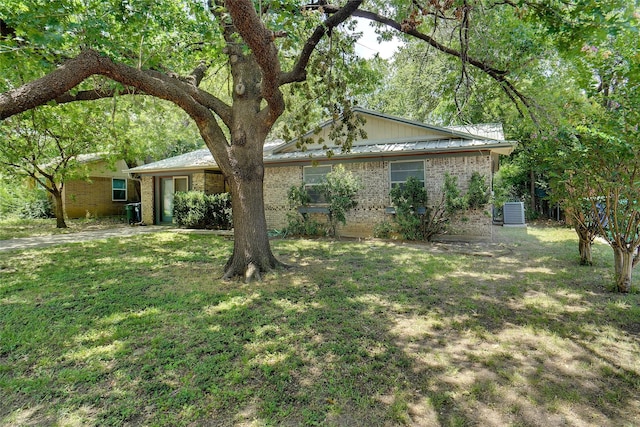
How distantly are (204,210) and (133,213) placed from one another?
19.5 ft

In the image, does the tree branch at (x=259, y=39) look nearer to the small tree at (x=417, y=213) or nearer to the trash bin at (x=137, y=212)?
the small tree at (x=417, y=213)

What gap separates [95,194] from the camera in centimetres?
1911

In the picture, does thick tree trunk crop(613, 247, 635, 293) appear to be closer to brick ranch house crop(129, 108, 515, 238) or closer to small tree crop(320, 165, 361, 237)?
brick ranch house crop(129, 108, 515, 238)

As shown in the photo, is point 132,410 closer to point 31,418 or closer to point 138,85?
point 31,418

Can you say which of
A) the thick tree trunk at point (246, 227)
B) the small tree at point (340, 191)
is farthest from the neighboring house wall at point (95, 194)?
the thick tree trunk at point (246, 227)

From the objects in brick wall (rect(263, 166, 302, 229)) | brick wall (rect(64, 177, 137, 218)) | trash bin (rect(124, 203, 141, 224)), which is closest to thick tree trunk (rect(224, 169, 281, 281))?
brick wall (rect(263, 166, 302, 229))

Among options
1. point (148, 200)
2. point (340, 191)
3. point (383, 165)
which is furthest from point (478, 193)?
point (148, 200)

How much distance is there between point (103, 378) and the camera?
2873 millimetres

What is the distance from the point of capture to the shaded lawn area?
2.44 m

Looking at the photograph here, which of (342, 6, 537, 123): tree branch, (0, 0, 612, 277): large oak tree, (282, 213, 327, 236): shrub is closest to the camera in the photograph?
(0, 0, 612, 277): large oak tree

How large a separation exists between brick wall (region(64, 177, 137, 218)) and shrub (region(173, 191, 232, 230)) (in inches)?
309

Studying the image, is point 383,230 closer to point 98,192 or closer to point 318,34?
point 318,34

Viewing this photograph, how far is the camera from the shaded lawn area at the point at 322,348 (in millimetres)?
2441

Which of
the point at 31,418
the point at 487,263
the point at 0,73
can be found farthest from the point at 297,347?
the point at 0,73
